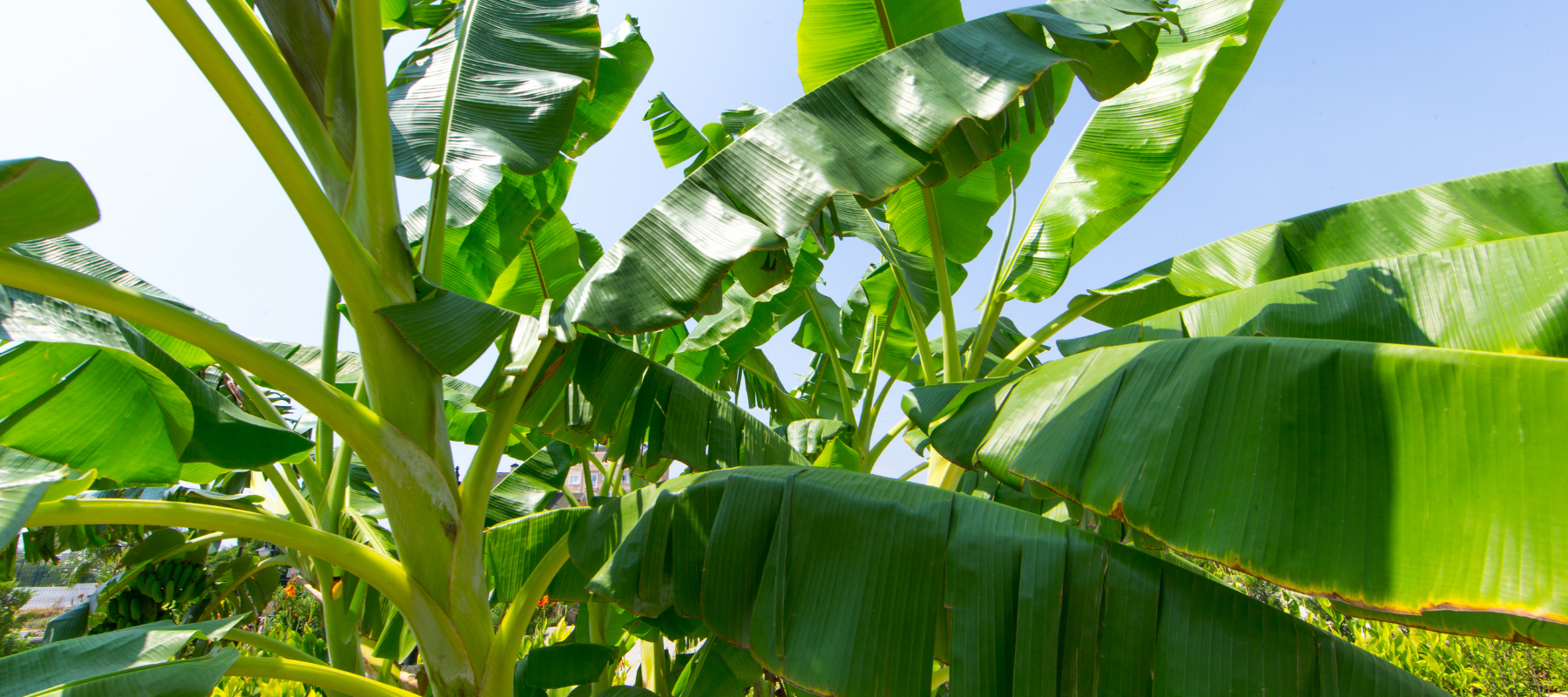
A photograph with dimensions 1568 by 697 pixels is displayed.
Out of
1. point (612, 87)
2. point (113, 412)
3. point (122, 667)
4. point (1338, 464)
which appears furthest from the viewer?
point (612, 87)

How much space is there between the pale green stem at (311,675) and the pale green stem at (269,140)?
3.00ft

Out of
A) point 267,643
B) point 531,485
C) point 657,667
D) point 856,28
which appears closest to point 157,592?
point 531,485

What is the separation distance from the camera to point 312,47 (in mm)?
2131

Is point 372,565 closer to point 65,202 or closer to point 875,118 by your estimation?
point 65,202

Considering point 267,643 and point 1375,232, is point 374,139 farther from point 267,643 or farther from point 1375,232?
point 1375,232

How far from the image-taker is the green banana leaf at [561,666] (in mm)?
2799

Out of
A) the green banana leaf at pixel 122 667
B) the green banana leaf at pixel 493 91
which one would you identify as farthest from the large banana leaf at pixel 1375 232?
the green banana leaf at pixel 122 667

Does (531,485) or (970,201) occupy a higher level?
(970,201)

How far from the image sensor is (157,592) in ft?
14.1

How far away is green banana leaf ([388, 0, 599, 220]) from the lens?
2312mm

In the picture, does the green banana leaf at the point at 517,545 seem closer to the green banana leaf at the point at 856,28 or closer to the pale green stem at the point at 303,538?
the pale green stem at the point at 303,538

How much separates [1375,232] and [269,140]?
3.29 meters

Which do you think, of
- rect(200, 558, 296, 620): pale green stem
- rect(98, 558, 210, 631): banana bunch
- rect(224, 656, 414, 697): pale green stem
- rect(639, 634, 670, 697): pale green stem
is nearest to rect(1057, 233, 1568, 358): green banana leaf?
rect(224, 656, 414, 697): pale green stem

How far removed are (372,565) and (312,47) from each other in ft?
5.06
